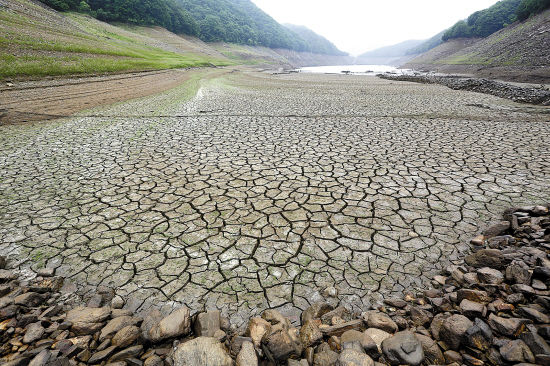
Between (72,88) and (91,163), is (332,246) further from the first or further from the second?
(72,88)

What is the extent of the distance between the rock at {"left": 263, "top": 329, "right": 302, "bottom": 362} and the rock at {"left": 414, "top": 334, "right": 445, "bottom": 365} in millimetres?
1010

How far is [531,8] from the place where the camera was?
50.2 meters

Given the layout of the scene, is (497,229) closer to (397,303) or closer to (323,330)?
(397,303)

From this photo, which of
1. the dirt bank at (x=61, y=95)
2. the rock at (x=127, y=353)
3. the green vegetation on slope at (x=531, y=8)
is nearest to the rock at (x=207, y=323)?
the rock at (x=127, y=353)

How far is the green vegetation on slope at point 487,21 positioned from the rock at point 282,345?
3886 inches

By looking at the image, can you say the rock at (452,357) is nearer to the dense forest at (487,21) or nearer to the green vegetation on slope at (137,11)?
the green vegetation on slope at (137,11)

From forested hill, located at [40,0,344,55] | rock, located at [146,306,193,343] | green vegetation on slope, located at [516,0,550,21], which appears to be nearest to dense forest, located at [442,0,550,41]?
green vegetation on slope, located at [516,0,550,21]

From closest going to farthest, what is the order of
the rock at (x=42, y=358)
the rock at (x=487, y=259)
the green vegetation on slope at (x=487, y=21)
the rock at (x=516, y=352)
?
1. the rock at (x=516, y=352)
2. the rock at (x=42, y=358)
3. the rock at (x=487, y=259)
4. the green vegetation on slope at (x=487, y=21)

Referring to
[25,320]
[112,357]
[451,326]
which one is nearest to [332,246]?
[451,326]

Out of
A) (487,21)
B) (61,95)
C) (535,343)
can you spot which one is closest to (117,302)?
(535,343)

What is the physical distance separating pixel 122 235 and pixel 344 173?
14.1 ft

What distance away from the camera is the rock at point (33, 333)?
2.30 metres

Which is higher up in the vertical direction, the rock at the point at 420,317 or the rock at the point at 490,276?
the rock at the point at 490,276

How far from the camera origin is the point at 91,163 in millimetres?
6461
